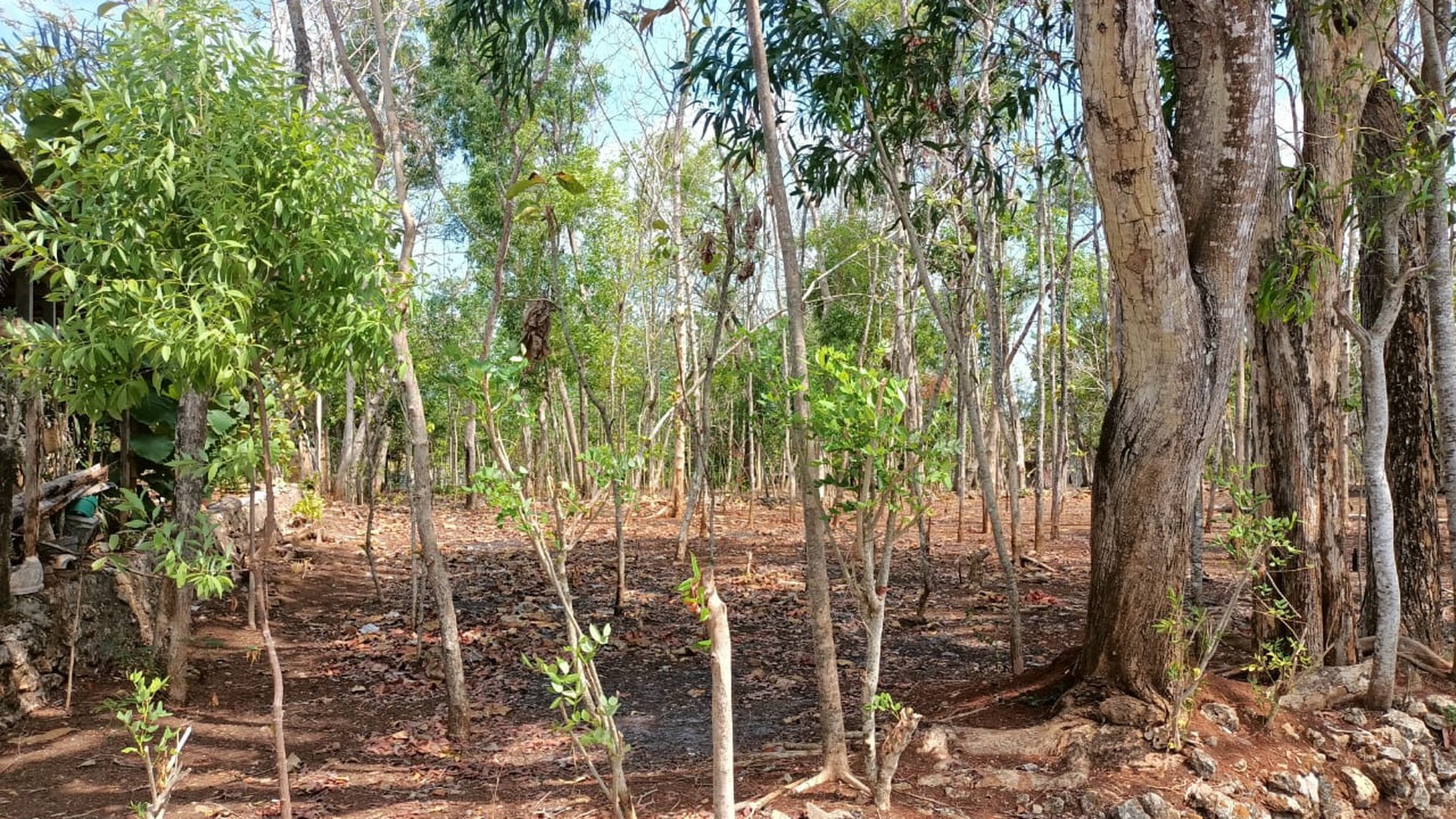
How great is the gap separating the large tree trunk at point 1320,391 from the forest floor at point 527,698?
800 mm

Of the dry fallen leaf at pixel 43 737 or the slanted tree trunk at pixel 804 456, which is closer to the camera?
the slanted tree trunk at pixel 804 456

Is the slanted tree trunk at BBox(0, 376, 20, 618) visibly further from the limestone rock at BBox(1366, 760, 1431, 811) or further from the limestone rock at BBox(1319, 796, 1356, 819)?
the limestone rock at BBox(1366, 760, 1431, 811)

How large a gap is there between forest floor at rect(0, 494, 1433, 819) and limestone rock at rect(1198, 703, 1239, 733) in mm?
161

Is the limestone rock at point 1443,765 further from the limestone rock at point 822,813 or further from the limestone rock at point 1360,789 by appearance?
the limestone rock at point 822,813

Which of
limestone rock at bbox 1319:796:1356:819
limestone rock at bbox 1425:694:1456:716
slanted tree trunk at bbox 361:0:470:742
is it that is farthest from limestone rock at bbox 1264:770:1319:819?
slanted tree trunk at bbox 361:0:470:742

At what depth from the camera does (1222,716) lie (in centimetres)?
475

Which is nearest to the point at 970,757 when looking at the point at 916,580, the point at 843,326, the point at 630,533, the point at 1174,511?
the point at 1174,511

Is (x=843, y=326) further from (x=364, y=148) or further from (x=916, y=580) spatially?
(x=364, y=148)

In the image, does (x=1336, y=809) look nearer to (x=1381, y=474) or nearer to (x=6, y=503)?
(x=1381, y=474)

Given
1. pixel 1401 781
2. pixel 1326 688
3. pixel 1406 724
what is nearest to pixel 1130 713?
pixel 1326 688

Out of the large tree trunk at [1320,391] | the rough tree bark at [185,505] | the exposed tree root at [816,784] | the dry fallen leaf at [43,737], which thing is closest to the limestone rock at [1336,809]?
the large tree trunk at [1320,391]

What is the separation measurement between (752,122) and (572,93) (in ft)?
28.1

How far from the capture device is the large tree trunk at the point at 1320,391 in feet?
16.7

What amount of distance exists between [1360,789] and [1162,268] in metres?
2.87
